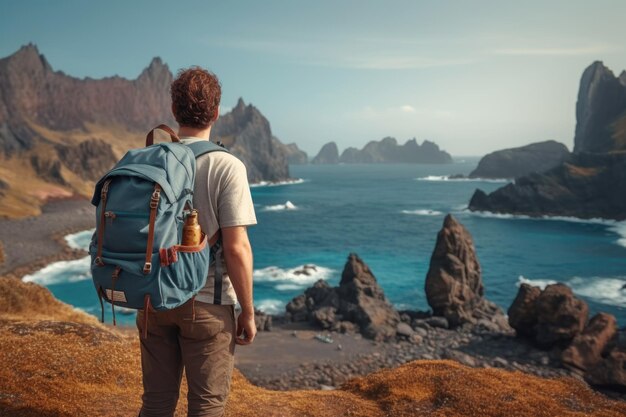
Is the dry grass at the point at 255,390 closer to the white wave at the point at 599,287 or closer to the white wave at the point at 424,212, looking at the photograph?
the white wave at the point at 599,287

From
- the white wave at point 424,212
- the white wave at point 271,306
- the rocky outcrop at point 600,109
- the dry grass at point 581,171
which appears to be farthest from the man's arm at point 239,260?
the rocky outcrop at point 600,109

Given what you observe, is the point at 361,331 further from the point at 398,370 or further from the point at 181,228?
the point at 181,228

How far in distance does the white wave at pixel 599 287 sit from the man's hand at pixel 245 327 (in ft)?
164

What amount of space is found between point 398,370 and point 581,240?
256 feet

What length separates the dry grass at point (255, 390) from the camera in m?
7.78

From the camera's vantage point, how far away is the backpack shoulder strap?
3743 millimetres

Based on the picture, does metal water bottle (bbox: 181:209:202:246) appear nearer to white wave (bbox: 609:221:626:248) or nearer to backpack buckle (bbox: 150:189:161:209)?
backpack buckle (bbox: 150:189:161:209)

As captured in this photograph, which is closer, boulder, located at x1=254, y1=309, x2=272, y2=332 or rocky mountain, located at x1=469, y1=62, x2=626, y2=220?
boulder, located at x1=254, y1=309, x2=272, y2=332

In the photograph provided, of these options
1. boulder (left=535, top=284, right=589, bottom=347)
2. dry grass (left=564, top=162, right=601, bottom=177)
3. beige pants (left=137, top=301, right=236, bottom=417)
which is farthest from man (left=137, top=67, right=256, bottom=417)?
dry grass (left=564, top=162, right=601, bottom=177)

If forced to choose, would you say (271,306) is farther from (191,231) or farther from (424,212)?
(424,212)

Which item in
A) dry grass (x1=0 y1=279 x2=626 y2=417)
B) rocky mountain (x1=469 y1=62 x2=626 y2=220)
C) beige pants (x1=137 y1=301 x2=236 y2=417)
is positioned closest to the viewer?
beige pants (x1=137 y1=301 x2=236 y2=417)

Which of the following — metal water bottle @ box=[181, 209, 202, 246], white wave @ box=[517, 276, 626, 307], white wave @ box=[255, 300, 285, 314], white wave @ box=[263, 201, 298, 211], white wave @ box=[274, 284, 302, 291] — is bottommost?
white wave @ box=[255, 300, 285, 314]

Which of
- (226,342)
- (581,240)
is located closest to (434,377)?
(226,342)

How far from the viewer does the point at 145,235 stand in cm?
331
